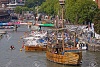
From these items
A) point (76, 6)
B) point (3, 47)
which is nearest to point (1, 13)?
point (76, 6)

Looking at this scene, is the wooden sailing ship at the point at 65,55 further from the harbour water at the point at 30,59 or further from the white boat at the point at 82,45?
the white boat at the point at 82,45

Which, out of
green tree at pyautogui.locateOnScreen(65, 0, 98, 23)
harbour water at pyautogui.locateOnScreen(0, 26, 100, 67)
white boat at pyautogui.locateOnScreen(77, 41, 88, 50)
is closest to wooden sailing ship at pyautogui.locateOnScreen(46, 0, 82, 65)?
harbour water at pyautogui.locateOnScreen(0, 26, 100, 67)

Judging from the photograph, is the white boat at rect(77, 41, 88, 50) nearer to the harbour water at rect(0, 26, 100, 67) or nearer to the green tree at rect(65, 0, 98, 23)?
the harbour water at rect(0, 26, 100, 67)

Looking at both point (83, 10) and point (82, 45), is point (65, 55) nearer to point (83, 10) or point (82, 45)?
point (82, 45)

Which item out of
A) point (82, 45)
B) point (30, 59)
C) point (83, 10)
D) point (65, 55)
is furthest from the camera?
point (83, 10)

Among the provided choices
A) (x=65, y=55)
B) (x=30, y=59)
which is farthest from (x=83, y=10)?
(x=65, y=55)

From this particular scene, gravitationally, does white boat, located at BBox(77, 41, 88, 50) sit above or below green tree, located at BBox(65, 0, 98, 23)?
below

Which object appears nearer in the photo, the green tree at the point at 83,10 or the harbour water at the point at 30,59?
the harbour water at the point at 30,59

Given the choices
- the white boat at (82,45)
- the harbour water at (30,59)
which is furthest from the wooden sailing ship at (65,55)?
the white boat at (82,45)

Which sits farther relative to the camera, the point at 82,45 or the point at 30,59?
the point at 82,45

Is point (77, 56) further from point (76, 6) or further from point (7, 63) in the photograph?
point (76, 6)

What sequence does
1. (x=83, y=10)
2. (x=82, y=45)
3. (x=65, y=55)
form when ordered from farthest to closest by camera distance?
(x=83, y=10) → (x=82, y=45) → (x=65, y=55)

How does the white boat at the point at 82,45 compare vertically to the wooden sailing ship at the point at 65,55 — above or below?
below

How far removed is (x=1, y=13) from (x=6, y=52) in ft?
337
